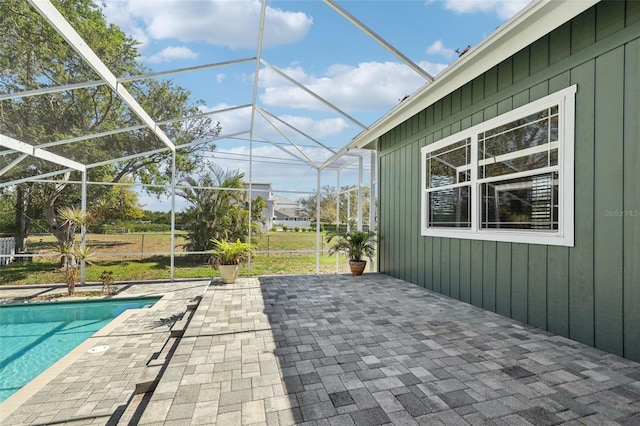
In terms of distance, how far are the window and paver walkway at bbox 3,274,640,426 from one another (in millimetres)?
1135

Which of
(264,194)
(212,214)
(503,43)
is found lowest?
(212,214)

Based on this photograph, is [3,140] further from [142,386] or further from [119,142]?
[142,386]

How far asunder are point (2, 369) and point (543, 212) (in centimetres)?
676

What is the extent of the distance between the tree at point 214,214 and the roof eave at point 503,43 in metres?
6.01

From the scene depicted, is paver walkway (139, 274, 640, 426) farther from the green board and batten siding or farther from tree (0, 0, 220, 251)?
tree (0, 0, 220, 251)

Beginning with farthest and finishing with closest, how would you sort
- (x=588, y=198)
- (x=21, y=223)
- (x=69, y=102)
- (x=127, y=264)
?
(x=127, y=264), (x=21, y=223), (x=69, y=102), (x=588, y=198)

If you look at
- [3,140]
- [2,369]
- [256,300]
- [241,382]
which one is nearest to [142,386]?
[241,382]

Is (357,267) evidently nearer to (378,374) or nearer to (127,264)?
(378,374)

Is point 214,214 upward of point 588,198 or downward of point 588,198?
downward

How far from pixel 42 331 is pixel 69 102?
3.81 metres

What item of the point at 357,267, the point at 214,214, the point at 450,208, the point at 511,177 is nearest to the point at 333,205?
the point at 214,214

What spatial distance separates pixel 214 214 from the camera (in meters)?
9.54

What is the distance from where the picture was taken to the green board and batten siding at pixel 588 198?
103 inches

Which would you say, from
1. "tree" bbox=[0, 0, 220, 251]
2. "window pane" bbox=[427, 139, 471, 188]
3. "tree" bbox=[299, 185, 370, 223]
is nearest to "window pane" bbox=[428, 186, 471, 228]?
"window pane" bbox=[427, 139, 471, 188]
